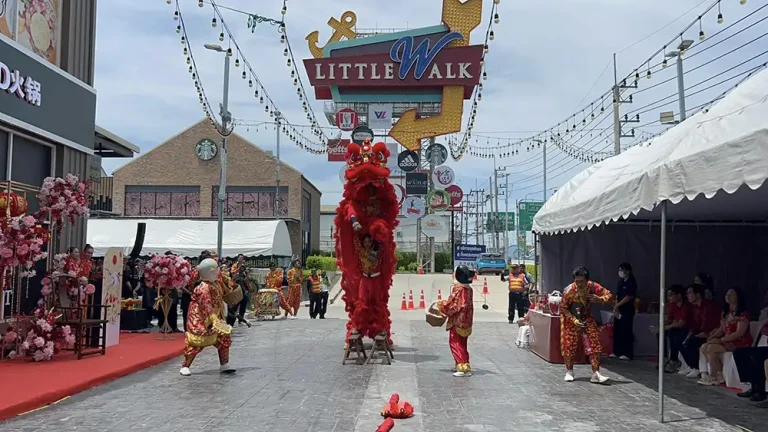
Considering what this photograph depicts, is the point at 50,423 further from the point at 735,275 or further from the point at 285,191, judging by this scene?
the point at 285,191

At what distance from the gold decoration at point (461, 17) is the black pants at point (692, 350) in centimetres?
2003

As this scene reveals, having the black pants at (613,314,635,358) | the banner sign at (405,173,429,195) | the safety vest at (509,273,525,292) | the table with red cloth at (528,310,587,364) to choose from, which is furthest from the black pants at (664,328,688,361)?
the banner sign at (405,173,429,195)

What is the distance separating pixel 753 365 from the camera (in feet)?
25.0

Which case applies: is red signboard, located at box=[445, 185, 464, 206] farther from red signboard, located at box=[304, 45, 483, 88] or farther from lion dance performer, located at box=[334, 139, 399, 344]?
lion dance performer, located at box=[334, 139, 399, 344]

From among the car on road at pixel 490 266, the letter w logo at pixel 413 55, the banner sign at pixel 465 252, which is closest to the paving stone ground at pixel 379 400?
the banner sign at pixel 465 252

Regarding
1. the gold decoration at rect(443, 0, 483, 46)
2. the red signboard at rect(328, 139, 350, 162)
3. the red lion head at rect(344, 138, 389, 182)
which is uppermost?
the gold decoration at rect(443, 0, 483, 46)

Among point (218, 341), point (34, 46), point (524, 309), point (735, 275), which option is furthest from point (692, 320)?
point (34, 46)

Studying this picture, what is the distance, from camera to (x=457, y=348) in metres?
9.37

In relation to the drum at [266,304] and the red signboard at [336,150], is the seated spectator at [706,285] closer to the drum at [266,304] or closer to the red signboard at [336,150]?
the drum at [266,304]

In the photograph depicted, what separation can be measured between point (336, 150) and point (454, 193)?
5.75 metres

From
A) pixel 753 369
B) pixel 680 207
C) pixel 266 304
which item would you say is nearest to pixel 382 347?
pixel 680 207

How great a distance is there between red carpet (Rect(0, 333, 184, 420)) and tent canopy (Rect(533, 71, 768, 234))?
659 centimetres

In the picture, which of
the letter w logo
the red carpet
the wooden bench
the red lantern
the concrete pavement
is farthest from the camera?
the letter w logo

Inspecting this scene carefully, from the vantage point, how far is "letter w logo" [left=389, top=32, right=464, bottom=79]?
2752 centimetres
